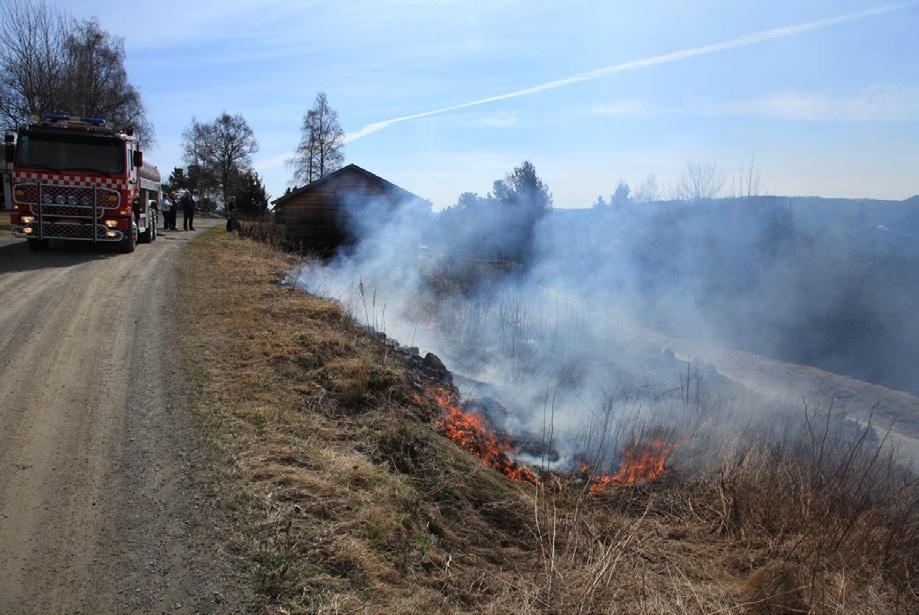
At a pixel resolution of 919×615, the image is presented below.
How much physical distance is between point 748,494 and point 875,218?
1434 centimetres

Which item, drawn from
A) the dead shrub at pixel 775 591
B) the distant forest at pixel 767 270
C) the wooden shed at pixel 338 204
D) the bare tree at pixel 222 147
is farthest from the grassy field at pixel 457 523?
the bare tree at pixel 222 147

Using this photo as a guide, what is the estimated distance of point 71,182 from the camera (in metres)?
11.9

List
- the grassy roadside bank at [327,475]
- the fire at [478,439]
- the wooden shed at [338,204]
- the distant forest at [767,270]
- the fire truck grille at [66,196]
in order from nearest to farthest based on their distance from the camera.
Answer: the grassy roadside bank at [327,475] → the fire at [478,439] → the fire truck grille at [66,196] → the distant forest at [767,270] → the wooden shed at [338,204]

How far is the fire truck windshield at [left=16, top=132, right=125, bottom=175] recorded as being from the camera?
1166cm

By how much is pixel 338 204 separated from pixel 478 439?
14.8m

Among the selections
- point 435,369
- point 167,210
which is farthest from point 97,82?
point 435,369

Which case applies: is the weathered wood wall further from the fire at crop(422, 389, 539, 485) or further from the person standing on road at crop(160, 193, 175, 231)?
the fire at crop(422, 389, 539, 485)

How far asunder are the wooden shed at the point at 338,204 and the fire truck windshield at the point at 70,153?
7467 mm

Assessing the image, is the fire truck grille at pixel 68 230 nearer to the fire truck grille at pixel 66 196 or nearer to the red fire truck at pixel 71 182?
the red fire truck at pixel 71 182

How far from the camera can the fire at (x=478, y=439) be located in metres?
5.95

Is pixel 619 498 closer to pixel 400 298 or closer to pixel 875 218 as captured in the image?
pixel 400 298

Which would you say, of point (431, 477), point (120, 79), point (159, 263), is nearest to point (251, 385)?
point (431, 477)

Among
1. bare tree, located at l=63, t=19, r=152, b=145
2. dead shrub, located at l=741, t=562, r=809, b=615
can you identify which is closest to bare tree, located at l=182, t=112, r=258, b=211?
bare tree, located at l=63, t=19, r=152, b=145

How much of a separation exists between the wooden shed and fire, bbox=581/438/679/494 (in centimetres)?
1395
